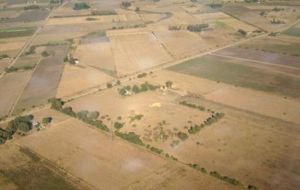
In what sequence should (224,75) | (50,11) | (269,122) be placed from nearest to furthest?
1. (269,122)
2. (224,75)
3. (50,11)

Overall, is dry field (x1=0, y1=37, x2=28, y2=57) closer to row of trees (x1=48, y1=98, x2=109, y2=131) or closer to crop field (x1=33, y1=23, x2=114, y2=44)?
crop field (x1=33, y1=23, x2=114, y2=44)

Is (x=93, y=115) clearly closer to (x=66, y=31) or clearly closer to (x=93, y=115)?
(x=93, y=115)

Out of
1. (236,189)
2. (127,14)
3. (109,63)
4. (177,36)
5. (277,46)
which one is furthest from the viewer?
(127,14)

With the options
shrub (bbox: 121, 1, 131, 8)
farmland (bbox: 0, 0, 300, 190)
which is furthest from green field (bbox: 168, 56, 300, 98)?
shrub (bbox: 121, 1, 131, 8)

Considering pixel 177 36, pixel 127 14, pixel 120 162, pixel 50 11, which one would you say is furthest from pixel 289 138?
pixel 50 11

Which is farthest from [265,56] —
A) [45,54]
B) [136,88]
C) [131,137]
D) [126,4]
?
[126,4]

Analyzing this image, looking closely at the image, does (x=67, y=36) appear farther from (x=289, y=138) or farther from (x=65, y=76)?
(x=289, y=138)
